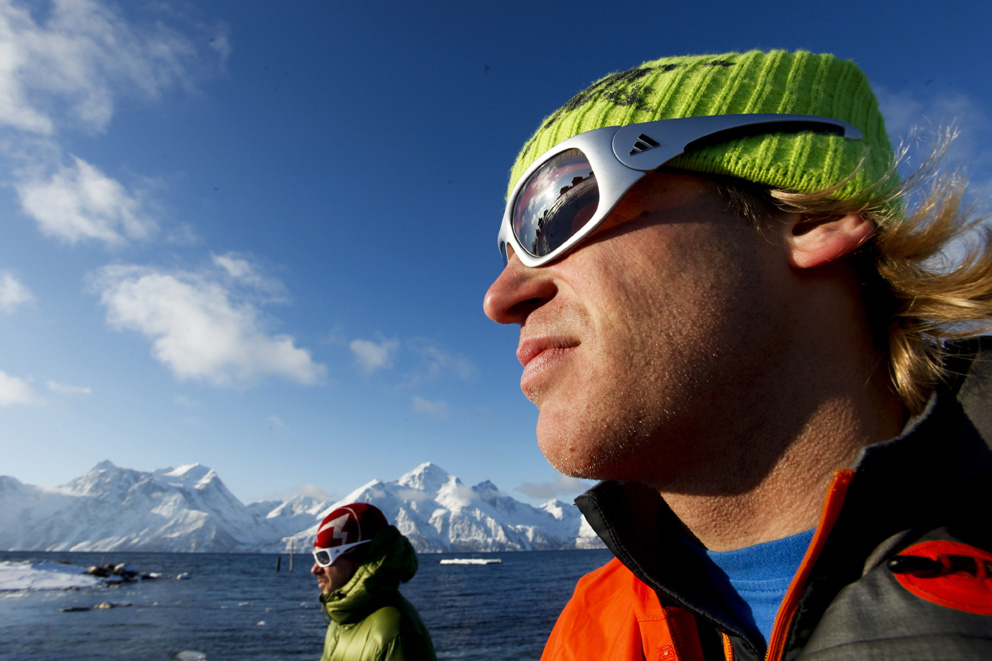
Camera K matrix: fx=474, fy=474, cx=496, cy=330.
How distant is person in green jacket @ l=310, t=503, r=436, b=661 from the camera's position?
4.78 meters

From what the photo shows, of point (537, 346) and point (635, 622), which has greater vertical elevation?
point (537, 346)

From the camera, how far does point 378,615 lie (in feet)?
16.5

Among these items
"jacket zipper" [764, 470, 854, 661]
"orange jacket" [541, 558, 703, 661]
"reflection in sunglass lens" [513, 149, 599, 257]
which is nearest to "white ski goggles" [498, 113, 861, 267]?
"reflection in sunglass lens" [513, 149, 599, 257]

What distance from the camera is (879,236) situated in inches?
57.6

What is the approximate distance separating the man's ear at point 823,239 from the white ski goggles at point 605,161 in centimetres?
30

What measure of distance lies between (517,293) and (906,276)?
Answer: 3.84 ft

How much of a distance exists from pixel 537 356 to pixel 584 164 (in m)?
0.65

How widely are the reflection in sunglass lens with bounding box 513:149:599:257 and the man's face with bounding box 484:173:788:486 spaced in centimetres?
11

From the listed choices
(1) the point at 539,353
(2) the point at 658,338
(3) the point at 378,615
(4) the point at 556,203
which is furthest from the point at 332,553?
(2) the point at 658,338

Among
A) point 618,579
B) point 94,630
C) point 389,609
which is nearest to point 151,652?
point 94,630

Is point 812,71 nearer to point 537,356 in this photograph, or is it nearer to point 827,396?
point 827,396

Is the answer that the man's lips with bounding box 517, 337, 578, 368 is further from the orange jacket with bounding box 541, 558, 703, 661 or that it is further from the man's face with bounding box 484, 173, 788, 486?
the orange jacket with bounding box 541, 558, 703, 661

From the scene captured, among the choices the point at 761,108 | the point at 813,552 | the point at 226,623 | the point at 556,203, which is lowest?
the point at 226,623

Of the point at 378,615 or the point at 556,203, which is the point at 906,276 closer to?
the point at 556,203
